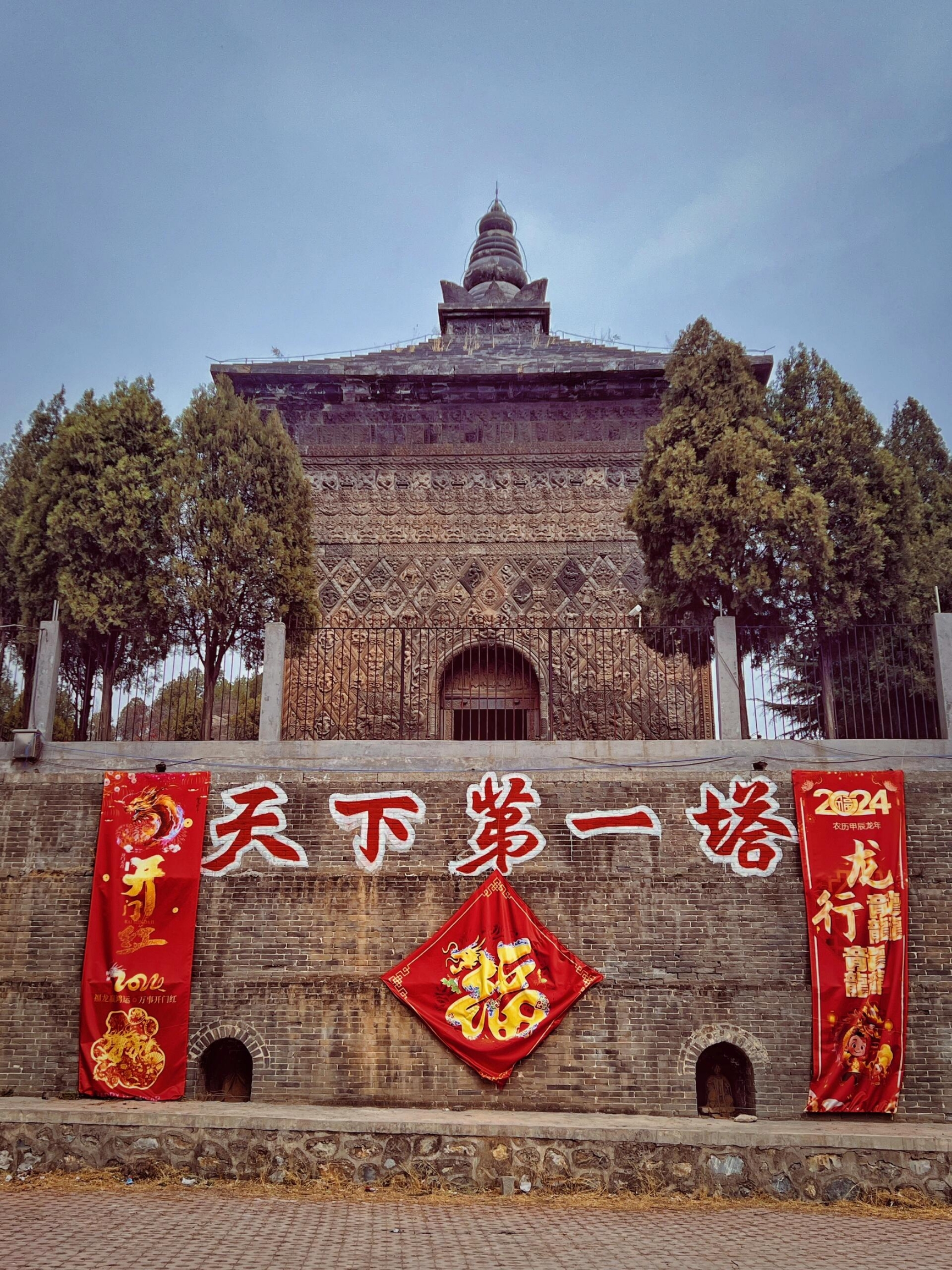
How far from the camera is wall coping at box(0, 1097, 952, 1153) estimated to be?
805 cm

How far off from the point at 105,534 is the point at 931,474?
11.0 metres

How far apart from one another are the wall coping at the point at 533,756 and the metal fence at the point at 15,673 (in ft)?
8.61

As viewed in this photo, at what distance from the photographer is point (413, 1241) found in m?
7.06

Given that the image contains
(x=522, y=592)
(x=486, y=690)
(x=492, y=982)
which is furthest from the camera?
(x=522, y=592)

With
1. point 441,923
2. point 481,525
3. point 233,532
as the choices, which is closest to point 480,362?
point 481,525

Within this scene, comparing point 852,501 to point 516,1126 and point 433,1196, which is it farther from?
point 433,1196

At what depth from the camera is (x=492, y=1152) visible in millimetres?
8266

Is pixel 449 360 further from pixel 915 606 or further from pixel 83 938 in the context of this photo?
pixel 83 938

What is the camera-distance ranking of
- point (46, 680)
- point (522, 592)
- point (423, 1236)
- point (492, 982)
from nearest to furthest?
point (423, 1236)
point (492, 982)
point (46, 680)
point (522, 592)

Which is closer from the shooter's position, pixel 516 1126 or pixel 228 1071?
pixel 516 1126

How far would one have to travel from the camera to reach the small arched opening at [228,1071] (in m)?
9.58

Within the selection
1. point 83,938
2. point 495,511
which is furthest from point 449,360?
point 83,938

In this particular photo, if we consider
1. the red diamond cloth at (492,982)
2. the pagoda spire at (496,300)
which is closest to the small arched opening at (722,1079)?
the red diamond cloth at (492,982)

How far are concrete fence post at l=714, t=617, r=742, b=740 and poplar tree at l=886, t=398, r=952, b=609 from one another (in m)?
3.31
